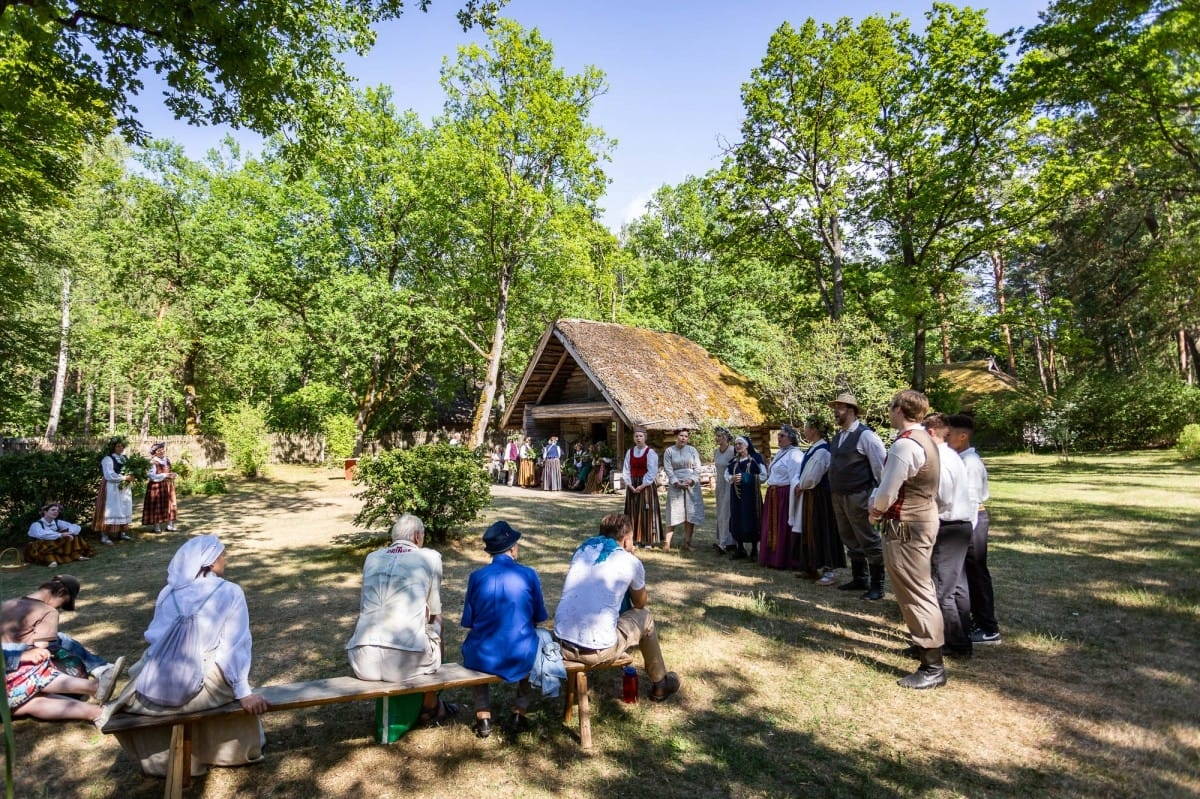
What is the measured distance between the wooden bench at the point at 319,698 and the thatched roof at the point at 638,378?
11632 mm

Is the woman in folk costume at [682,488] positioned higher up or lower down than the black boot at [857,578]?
higher up

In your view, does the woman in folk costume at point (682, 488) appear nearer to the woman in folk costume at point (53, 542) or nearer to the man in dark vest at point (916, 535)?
the man in dark vest at point (916, 535)

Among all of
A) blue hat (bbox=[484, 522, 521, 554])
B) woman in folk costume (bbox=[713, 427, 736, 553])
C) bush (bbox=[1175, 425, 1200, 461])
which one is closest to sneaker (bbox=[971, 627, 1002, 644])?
woman in folk costume (bbox=[713, 427, 736, 553])

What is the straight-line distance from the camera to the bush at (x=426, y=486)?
28.7 feet

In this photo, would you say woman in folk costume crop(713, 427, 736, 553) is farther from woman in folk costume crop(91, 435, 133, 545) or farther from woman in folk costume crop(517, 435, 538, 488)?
woman in folk costume crop(517, 435, 538, 488)

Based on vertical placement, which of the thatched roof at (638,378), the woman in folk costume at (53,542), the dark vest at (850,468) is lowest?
the woman in folk costume at (53,542)

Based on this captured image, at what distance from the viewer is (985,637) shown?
534 cm

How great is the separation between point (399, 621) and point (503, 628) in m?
0.66

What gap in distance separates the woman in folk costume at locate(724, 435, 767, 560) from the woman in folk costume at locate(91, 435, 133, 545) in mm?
9939

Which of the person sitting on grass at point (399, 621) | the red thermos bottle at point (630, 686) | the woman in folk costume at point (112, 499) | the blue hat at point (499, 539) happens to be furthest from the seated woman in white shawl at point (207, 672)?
the woman in folk costume at point (112, 499)

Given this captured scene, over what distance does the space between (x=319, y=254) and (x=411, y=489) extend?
18583 millimetres

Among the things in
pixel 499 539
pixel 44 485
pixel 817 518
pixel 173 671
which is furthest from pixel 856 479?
pixel 44 485

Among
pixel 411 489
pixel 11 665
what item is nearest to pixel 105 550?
pixel 411 489

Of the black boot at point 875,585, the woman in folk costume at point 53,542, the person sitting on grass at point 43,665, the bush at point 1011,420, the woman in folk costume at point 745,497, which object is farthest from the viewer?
the bush at point 1011,420
